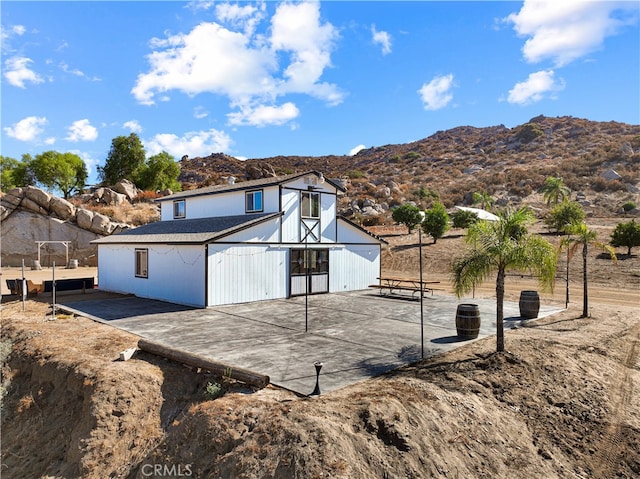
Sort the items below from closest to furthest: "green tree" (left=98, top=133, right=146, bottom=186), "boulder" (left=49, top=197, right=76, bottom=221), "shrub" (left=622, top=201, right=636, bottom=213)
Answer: "boulder" (left=49, top=197, right=76, bottom=221) < "shrub" (left=622, top=201, right=636, bottom=213) < "green tree" (left=98, top=133, right=146, bottom=186)

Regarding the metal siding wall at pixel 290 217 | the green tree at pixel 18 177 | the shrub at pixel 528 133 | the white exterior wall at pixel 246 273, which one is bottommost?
the white exterior wall at pixel 246 273

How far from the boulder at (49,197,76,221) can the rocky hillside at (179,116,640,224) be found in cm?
3040

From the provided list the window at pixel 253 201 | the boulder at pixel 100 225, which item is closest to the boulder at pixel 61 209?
the boulder at pixel 100 225

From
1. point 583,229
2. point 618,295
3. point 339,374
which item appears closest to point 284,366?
point 339,374

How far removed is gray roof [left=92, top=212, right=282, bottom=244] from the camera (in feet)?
55.9

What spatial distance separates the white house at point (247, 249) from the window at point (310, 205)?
0.17ft

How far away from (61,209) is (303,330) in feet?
120

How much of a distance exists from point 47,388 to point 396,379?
25.0 feet

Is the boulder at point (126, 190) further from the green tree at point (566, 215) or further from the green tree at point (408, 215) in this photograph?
the green tree at point (566, 215)

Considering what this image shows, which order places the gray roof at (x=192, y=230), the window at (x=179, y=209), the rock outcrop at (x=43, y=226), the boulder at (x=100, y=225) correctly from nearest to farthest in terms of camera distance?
1. the gray roof at (x=192, y=230)
2. the window at (x=179, y=209)
3. the rock outcrop at (x=43, y=226)
4. the boulder at (x=100, y=225)

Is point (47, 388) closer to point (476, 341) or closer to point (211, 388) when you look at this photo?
point (211, 388)

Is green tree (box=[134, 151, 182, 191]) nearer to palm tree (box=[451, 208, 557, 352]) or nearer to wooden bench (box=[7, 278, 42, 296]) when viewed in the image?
wooden bench (box=[7, 278, 42, 296])

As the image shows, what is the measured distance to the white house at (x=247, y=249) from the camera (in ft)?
55.4

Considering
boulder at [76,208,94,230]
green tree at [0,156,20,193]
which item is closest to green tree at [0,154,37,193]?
green tree at [0,156,20,193]
